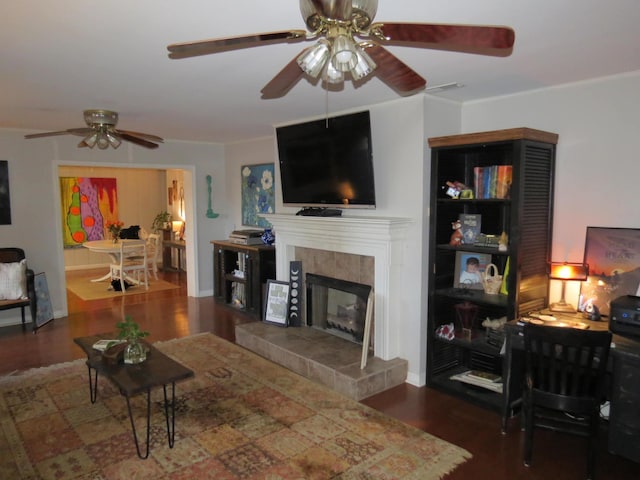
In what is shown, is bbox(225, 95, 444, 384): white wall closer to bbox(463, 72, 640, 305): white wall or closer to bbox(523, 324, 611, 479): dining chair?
bbox(463, 72, 640, 305): white wall

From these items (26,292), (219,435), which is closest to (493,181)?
(219,435)

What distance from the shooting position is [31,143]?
17.7 ft

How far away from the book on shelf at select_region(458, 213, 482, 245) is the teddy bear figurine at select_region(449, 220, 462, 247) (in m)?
0.02

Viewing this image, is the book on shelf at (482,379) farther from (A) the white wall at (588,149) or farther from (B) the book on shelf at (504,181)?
(B) the book on shelf at (504,181)

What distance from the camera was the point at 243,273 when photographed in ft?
19.5

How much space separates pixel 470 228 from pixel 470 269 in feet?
1.19

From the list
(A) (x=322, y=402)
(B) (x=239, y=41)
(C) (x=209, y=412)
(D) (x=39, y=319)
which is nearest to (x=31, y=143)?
(D) (x=39, y=319)

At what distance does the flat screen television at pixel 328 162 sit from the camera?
384cm

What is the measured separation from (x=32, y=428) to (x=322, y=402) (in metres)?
1.96

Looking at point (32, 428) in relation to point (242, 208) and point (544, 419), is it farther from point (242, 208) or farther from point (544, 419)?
point (242, 208)

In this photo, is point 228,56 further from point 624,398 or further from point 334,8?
point 624,398

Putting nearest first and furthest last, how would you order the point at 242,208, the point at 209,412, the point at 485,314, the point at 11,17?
the point at 11,17 → the point at 209,412 → the point at 485,314 → the point at 242,208

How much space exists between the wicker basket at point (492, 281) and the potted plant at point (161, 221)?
23.3 feet

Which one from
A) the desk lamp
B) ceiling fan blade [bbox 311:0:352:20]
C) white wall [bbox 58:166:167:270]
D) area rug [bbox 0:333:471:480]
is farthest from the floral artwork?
ceiling fan blade [bbox 311:0:352:20]
